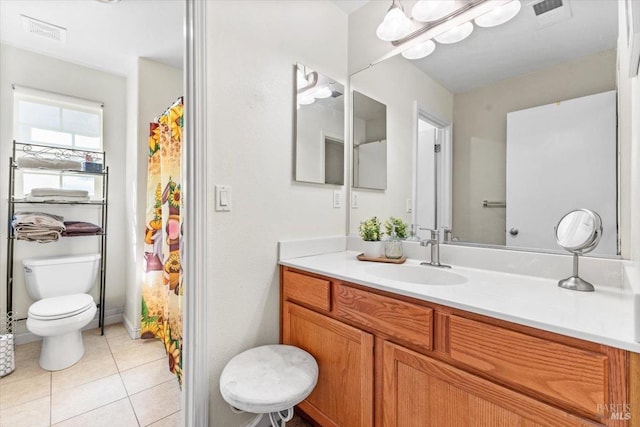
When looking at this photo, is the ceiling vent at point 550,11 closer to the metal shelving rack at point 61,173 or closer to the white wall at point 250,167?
the white wall at point 250,167

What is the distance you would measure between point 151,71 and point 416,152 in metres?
2.40

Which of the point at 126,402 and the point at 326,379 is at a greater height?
the point at 326,379

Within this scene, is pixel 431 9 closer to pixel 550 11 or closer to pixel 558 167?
pixel 550 11

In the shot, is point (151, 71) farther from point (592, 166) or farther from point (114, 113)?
point (592, 166)

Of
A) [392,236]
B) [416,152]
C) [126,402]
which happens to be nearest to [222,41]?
[416,152]

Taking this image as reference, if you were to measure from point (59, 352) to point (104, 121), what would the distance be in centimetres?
199

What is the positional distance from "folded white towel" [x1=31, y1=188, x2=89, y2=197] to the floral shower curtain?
1.94 feet

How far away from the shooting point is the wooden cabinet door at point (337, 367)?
1.08 meters

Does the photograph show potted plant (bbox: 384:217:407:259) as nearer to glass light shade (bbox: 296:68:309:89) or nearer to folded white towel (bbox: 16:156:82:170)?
glass light shade (bbox: 296:68:309:89)

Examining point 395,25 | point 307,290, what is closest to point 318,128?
point 395,25

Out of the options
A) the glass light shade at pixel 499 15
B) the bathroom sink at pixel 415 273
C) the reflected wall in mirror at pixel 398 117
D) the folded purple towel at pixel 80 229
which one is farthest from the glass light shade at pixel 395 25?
the folded purple towel at pixel 80 229

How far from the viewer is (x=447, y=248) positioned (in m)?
1.42

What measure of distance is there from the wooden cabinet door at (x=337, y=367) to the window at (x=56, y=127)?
8.36ft

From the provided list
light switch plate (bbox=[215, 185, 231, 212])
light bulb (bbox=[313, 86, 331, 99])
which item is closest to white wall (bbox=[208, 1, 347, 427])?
light switch plate (bbox=[215, 185, 231, 212])
